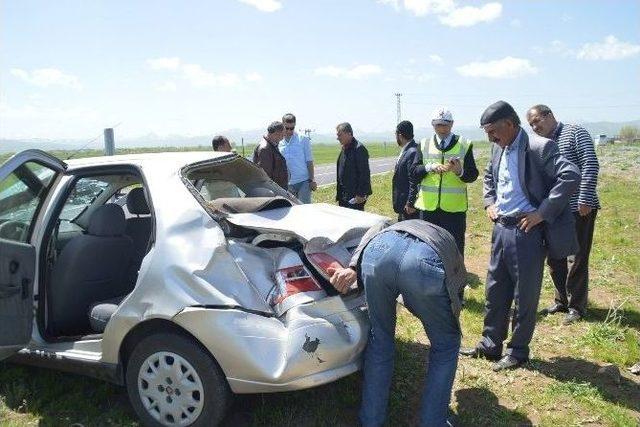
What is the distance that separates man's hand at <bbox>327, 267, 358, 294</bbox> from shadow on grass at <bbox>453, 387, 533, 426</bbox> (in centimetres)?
115

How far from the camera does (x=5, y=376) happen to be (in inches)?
153

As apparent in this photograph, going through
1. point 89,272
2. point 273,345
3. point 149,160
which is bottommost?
point 273,345

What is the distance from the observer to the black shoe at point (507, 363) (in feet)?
12.9

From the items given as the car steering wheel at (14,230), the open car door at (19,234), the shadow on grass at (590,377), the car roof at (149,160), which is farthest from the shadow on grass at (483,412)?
the car steering wheel at (14,230)

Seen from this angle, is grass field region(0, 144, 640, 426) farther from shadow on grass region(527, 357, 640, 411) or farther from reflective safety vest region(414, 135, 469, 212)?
reflective safety vest region(414, 135, 469, 212)

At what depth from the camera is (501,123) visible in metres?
3.77

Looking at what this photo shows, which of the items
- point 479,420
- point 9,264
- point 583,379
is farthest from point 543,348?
point 9,264

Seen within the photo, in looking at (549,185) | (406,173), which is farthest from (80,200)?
(549,185)

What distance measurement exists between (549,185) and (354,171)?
3242 mm

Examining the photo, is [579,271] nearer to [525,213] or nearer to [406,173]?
[525,213]

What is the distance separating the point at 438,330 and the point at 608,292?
12.8 feet

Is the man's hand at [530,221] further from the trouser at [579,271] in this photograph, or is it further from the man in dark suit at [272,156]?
the man in dark suit at [272,156]

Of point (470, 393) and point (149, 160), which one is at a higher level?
point (149, 160)

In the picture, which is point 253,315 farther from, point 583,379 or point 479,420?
point 583,379
